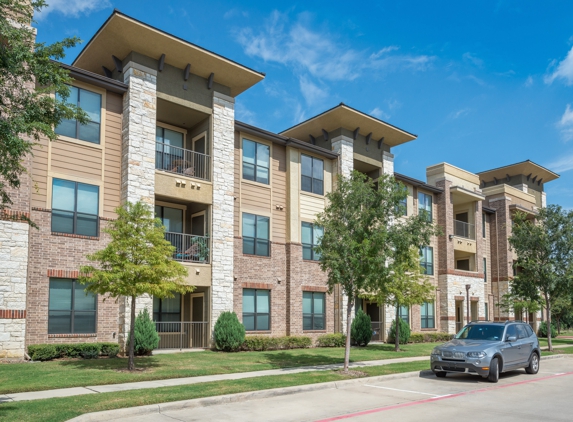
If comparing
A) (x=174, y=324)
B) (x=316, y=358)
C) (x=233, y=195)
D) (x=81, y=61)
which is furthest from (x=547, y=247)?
(x=81, y=61)

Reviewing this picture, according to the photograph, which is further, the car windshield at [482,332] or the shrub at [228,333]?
the shrub at [228,333]

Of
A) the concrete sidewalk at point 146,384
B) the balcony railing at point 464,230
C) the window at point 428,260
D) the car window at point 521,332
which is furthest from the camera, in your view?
the balcony railing at point 464,230

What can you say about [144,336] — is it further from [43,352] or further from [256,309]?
[256,309]

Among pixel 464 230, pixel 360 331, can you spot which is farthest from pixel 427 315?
pixel 360 331

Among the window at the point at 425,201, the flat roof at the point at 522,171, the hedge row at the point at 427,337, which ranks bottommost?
the hedge row at the point at 427,337

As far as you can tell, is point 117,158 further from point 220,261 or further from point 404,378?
point 404,378

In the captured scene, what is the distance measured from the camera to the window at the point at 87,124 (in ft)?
68.2

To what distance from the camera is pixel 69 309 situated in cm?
1977

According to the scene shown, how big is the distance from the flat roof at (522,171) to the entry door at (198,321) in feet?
112

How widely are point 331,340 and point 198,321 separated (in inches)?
282

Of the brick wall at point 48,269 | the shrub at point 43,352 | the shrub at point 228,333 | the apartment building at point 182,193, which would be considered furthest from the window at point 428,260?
the shrub at point 43,352

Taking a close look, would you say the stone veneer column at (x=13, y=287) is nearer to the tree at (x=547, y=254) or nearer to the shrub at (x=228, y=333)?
the shrub at (x=228, y=333)

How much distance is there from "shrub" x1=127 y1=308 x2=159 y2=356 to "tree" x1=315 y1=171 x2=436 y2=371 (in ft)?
23.5

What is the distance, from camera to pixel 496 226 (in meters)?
44.8
